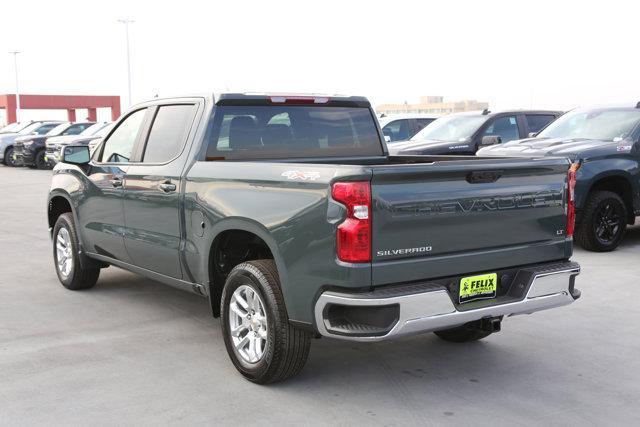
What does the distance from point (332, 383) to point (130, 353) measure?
1.56 meters

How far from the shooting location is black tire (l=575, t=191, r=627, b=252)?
9.12 m

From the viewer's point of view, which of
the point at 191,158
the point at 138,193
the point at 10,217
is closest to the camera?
the point at 191,158

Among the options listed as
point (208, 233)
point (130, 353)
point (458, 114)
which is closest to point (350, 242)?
point (208, 233)

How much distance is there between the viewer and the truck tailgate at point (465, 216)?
401 cm

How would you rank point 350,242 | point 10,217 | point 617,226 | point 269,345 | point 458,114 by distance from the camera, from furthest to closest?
point 458,114 → point 10,217 → point 617,226 → point 269,345 → point 350,242

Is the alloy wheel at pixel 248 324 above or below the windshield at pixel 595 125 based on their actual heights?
below

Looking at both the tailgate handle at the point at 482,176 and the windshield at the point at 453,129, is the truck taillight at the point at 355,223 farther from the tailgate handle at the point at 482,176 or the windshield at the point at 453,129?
the windshield at the point at 453,129

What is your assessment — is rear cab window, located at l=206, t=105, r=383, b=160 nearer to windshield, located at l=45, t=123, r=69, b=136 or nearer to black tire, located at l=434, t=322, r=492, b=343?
black tire, located at l=434, t=322, r=492, b=343

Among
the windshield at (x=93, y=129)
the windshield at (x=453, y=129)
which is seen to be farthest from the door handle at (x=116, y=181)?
the windshield at (x=93, y=129)

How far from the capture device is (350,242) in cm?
395

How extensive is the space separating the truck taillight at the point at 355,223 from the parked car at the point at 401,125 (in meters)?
11.8

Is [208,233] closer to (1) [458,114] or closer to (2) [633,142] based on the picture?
(2) [633,142]

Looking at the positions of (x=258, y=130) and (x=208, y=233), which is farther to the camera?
(x=258, y=130)

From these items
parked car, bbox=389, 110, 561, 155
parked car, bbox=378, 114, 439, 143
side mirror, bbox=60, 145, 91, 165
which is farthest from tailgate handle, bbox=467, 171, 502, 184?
parked car, bbox=378, 114, 439, 143
